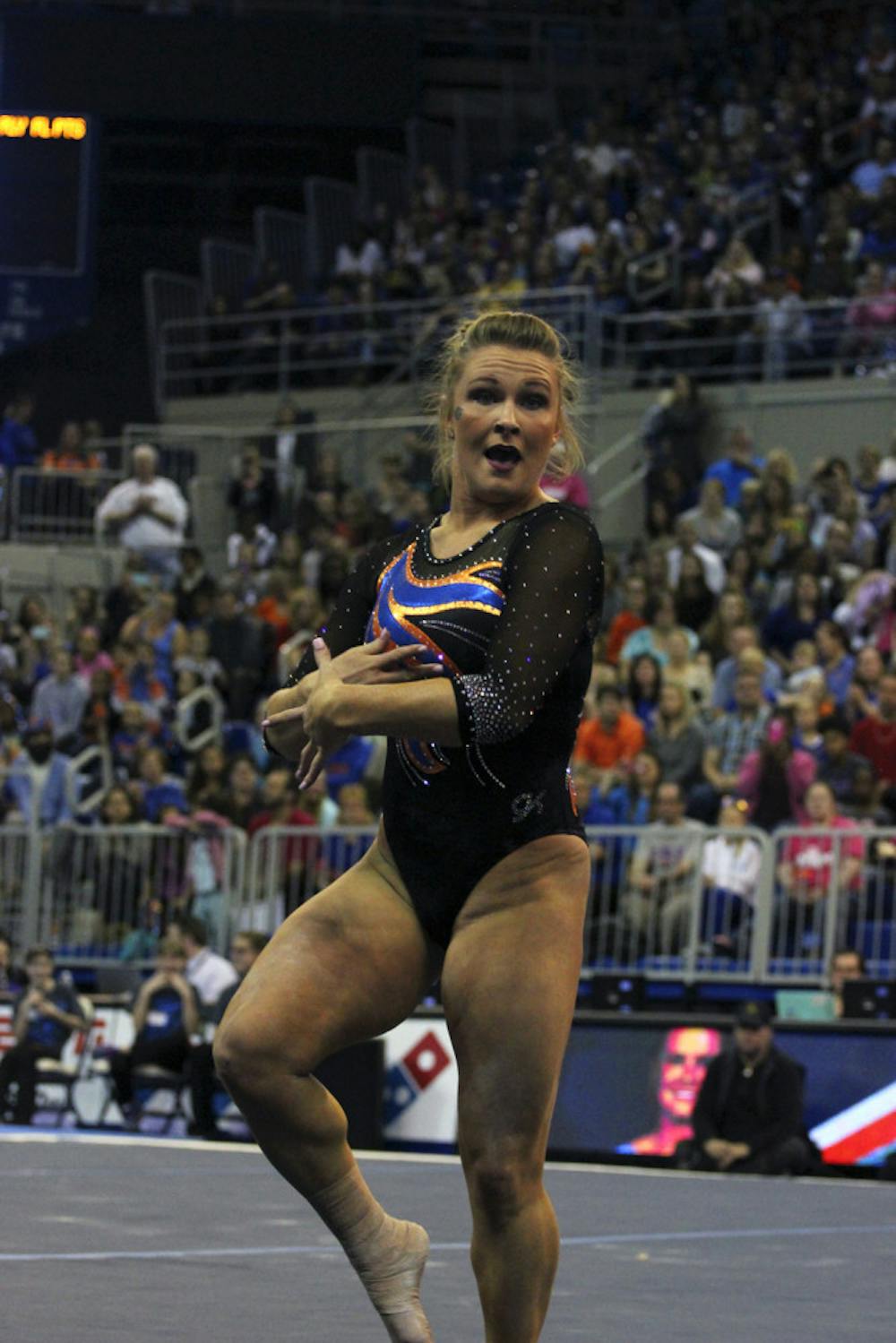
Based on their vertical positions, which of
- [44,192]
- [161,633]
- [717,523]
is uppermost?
[44,192]

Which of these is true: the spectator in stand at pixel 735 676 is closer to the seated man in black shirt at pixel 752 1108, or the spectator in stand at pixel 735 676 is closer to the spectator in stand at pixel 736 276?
the seated man in black shirt at pixel 752 1108

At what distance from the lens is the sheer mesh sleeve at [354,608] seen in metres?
4.75

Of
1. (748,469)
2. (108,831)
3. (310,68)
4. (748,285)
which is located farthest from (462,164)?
(108,831)

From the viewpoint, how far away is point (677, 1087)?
1244 centimetres

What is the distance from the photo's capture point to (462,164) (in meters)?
27.6

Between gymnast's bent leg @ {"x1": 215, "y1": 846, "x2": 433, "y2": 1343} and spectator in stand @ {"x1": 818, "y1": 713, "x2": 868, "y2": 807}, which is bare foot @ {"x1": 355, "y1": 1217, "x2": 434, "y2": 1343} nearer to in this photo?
gymnast's bent leg @ {"x1": 215, "y1": 846, "x2": 433, "y2": 1343}

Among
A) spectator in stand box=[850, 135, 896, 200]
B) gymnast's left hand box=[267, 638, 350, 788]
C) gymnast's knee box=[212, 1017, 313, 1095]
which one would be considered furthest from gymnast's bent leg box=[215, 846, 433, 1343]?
spectator in stand box=[850, 135, 896, 200]

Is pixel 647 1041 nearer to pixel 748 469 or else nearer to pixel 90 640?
pixel 748 469

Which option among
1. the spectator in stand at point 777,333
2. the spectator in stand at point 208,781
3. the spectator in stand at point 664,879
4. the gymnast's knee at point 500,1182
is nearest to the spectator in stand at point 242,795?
the spectator in stand at point 208,781

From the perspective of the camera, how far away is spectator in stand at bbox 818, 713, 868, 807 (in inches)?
528

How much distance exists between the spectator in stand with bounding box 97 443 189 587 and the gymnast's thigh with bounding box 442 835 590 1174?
16768 mm

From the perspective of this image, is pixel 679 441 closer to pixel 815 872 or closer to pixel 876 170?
pixel 876 170

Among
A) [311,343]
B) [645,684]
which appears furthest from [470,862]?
[311,343]

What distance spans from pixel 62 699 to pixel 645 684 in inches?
206
